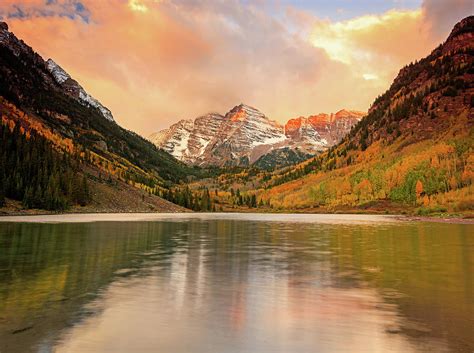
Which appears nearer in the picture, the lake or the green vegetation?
the lake

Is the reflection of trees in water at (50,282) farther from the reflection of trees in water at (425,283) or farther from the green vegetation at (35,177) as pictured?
the green vegetation at (35,177)

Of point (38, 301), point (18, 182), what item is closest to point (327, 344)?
point (38, 301)

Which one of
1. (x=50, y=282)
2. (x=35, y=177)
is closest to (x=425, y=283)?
(x=50, y=282)

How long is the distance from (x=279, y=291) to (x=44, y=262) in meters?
16.7

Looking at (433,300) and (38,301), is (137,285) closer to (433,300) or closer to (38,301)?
(38,301)

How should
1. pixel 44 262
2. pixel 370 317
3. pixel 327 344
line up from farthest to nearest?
pixel 44 262
pixel 370 317
pixel 327 344

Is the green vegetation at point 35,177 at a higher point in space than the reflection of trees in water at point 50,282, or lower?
higher

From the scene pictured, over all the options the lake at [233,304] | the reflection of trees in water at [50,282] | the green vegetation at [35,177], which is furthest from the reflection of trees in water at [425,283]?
the green vegetation at [35,177]

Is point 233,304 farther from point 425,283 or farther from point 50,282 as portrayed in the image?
point 425,283

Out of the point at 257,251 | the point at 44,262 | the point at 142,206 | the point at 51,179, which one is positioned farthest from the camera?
the point at 142,206

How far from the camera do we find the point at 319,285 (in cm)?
2125

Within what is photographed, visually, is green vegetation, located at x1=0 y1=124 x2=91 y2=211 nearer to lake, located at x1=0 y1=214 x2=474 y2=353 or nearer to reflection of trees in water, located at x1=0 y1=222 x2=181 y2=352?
reflection of trees in water, located at x1=0 y1=222 x2=181 y2=352

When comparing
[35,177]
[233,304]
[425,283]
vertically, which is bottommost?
[233,304]

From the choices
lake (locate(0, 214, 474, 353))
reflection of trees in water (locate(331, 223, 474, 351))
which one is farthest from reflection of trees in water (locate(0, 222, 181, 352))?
reflection of trees in water (locate(331, 223, 474, 351))
